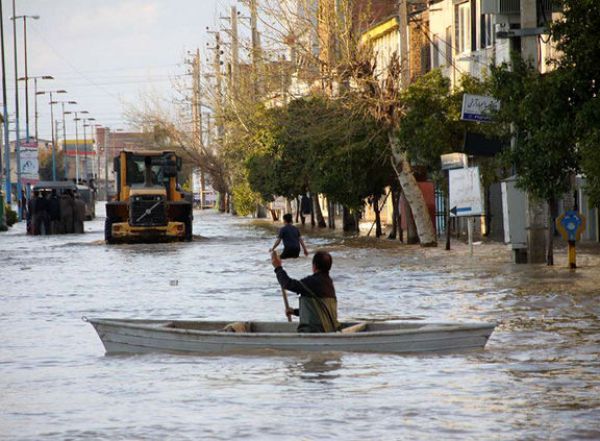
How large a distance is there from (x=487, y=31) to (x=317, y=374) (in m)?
40.1

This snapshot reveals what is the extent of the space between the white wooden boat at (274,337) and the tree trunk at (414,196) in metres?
29.6

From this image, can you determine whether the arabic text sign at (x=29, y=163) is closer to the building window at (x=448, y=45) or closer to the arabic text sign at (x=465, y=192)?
the building window at (x=448, y=45)

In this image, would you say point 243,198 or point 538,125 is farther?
point 243,198

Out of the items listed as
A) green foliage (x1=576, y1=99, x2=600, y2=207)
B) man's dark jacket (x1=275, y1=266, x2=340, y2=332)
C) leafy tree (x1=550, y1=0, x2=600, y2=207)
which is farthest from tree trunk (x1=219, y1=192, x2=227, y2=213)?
man's dark jacket (x1=275, y1=266, x2=340, y2=332)

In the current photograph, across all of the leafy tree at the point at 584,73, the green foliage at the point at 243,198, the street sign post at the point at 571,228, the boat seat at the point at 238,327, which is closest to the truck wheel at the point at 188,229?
the street sign post at the point at 571,228

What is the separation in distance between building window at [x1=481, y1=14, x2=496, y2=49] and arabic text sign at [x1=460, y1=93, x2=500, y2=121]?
1885 centimetres

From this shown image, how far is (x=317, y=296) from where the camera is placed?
57.7 ft

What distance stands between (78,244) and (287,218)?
73.8 feet

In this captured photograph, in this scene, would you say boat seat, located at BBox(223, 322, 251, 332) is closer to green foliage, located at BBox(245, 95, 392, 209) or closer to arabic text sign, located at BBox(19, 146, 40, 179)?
green foliage, located at BBox(245, 95, 392, 209)

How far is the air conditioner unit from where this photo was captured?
118ft

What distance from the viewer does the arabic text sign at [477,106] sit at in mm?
35312

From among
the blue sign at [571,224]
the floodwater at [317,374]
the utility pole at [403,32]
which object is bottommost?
the floodwater at [317,374]

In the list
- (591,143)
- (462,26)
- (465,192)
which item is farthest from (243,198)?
(591,143)

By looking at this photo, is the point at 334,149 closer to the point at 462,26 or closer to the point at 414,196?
the point at 414,196
